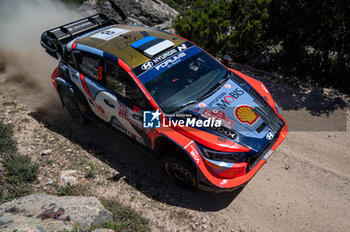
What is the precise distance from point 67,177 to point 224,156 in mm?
2778

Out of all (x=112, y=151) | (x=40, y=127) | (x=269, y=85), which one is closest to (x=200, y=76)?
(x=112, y=151)

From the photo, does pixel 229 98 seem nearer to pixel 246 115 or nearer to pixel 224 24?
pixel 246 115

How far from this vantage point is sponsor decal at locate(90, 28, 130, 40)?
522cm

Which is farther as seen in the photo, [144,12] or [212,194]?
[144,12]

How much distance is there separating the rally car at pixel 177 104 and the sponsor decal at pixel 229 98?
0.02 m

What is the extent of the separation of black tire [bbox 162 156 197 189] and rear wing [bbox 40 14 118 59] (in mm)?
3187

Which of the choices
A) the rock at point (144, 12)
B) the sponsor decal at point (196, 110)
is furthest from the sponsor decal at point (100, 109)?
the rock at point (144, 12)

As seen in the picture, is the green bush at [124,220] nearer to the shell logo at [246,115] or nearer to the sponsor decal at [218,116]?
the sponsor decal at [218,116]

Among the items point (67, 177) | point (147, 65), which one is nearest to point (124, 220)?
point (67, 177)

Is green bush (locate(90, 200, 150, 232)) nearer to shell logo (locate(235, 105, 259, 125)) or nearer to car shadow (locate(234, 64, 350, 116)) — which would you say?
shell logo (locate(235, 105, 259, 125))

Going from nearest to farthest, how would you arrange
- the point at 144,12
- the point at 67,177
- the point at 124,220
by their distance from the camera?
the point at 124,220, the point at 67,177, the point at 144,12

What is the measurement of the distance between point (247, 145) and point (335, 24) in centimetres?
466

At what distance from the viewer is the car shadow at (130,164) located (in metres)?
4.55

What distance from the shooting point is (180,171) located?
4.39m
